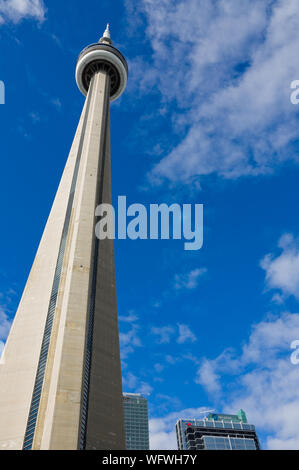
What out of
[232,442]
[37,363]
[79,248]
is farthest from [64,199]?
[232,442]

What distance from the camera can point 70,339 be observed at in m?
27.1

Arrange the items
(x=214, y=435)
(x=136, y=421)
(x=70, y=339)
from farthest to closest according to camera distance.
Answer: (x=136, y=421) → (x=214, y=435) → (x=70, y=339)

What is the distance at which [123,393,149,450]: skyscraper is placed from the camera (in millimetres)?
170500

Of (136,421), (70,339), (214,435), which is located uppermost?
(136,421)

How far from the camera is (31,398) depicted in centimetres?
2586

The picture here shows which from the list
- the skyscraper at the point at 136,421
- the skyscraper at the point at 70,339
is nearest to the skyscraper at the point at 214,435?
the skyscraper at the point at 136,421

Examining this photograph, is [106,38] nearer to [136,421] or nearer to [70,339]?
[70,339]

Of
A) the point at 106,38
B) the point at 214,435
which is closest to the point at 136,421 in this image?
the point at 214,435

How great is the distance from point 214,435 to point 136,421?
48.2m

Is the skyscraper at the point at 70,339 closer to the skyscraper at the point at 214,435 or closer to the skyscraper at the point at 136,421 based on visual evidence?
the skyscraper at the point at 214,435

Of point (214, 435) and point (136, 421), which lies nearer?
point (214, 435)

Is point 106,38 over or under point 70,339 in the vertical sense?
over

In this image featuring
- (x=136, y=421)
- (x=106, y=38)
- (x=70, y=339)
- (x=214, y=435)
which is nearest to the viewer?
(x=70, y=339)

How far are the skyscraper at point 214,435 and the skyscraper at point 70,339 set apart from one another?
11731 centimetres
